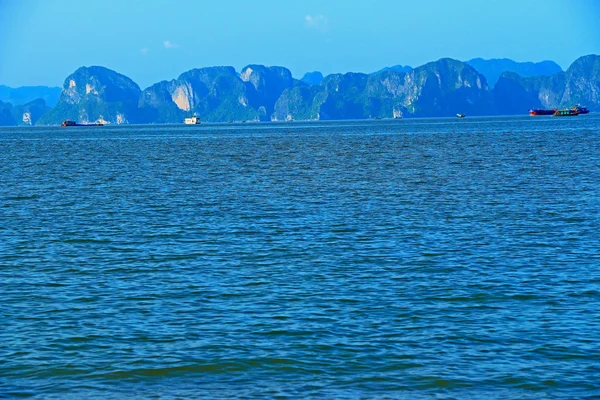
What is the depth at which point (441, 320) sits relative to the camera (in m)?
27.6

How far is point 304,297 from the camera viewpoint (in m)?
30.8

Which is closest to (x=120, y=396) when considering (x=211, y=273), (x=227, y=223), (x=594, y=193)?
(x=211, y=273)

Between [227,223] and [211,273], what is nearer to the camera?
[211,273]

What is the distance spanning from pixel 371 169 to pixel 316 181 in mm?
16386

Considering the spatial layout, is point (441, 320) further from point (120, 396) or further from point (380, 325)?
point (120, 396)

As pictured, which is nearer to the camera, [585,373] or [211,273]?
[585,373]

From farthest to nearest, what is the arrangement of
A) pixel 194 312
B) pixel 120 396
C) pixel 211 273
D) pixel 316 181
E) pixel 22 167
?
pixel 22 167, pixel 316 181, pixel 211 273, pixel 194 312, pixel 120 396

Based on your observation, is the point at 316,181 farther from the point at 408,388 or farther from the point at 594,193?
the point at 408,388

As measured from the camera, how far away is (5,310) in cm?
2981

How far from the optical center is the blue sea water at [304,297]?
22.8 meters

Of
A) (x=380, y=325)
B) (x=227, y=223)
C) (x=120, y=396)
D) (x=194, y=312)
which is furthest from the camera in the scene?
(x=227, y=223)

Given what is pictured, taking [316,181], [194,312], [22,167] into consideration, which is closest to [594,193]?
[316,181]

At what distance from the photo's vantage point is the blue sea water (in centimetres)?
2277

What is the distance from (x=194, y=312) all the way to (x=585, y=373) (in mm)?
12045
